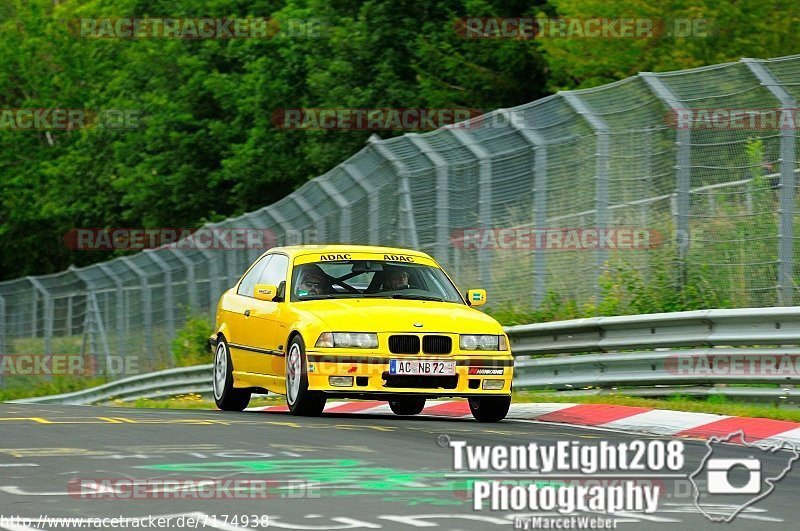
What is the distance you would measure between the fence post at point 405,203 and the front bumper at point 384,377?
7.79 m

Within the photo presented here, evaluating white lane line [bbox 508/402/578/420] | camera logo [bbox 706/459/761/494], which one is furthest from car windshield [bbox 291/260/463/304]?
camera logo [bbox 706/459/761/494]

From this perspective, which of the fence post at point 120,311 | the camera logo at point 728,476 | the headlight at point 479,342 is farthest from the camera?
the fence post at point 120,311

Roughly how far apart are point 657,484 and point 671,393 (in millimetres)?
6436

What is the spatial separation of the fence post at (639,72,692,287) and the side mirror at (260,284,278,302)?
4.22 meters

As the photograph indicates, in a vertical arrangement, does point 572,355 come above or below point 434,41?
below

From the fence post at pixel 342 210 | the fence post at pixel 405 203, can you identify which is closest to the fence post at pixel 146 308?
the fence post at pixel 342 210

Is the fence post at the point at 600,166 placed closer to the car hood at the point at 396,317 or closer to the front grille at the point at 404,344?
the car hood at the point at 396,317

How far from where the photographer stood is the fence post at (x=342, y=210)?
23875 mm

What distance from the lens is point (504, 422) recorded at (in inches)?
566

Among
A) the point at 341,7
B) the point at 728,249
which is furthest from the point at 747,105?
the point at 341,7

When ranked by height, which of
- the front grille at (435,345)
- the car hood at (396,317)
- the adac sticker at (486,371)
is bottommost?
the adac sticker at (486,371)

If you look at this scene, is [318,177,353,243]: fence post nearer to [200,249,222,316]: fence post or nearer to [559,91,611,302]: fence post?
[200,249,222,316]: fence post

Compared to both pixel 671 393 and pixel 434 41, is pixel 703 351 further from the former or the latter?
pixel 434 41

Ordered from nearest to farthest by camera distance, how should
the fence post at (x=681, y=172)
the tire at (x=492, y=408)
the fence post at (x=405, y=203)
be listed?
the tire at (x=492, y=408) < the fence post at (x=681, y=172) < the fence post at (x=405, y=203)
